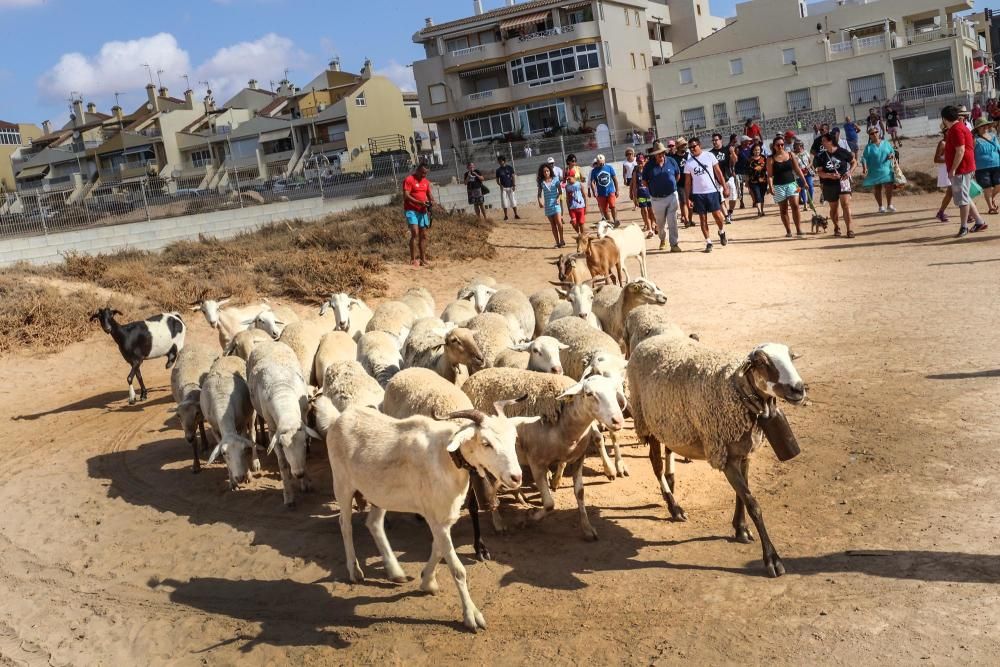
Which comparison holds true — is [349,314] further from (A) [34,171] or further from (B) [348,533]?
(A) [34,171]

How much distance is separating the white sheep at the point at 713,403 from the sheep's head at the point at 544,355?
4.56 feet

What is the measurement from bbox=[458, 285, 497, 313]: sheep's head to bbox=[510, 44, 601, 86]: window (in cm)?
4256

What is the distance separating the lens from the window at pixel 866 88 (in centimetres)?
4803

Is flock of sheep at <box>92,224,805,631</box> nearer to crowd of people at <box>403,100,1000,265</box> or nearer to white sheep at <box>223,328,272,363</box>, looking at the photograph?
white sheep at <box>223,328,272,363</box>

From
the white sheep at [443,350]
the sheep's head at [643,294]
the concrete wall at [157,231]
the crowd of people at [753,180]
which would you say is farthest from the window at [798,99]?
→ the white sheep at [443,350]

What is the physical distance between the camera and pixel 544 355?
9.14 metres

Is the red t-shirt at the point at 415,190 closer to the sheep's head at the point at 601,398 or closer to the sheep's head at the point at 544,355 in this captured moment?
the sheep's head at the point at 544,355

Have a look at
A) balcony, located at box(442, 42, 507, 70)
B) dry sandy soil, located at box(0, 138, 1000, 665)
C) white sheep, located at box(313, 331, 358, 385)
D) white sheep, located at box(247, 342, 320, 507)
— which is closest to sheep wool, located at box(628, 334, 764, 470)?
dry sandy soil, located at box(0, 138, 1000, 665)

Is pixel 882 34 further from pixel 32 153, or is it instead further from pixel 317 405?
pixel 32 153

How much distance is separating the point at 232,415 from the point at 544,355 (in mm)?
3396

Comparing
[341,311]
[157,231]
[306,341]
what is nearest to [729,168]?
[341,311]

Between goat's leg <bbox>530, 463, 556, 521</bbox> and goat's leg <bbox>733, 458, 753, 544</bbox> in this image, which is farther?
goat's leg <bbox>530, 463, 556, 521</bbox>

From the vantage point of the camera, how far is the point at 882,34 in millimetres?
47906

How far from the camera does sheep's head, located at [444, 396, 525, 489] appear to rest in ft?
18.9
